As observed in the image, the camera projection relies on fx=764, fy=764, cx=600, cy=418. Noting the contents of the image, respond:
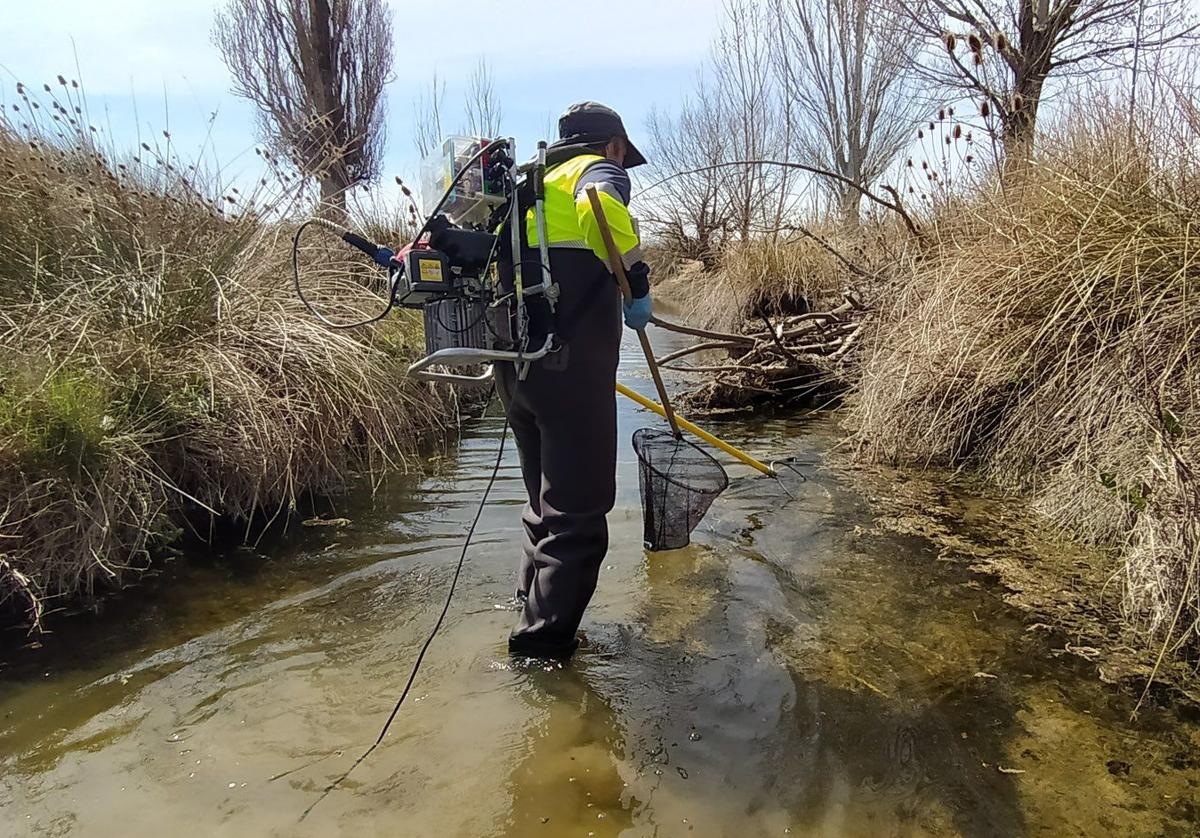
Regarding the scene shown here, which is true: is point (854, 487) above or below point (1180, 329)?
below

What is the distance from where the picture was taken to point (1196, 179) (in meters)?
3.56

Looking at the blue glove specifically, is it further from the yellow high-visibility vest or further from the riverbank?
the riverbank

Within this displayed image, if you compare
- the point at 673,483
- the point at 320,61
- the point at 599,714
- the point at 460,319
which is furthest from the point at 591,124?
the point at 320,61

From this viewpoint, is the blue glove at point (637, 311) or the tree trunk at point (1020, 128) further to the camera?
the tree trunk at point (1020, 128)

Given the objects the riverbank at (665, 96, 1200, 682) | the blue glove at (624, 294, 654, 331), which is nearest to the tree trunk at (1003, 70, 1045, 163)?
the riverbank at (665, 96, 1200, 682)

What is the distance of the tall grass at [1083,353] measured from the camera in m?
2.80

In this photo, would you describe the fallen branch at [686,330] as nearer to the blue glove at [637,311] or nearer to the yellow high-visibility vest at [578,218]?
the blue glove at [637,311]

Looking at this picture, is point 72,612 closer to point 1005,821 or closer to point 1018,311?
point 1005,821

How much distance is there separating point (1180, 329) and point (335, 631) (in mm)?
3800

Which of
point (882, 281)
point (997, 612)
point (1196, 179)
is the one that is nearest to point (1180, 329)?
point (1196, 179)

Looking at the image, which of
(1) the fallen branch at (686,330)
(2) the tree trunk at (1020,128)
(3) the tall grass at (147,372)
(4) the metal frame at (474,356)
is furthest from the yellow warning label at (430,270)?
(2) the tree trunk at (1020,128)

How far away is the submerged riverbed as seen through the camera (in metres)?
2.07

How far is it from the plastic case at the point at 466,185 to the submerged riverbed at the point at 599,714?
1.65 meters

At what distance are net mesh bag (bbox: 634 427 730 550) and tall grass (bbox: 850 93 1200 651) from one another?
1666 mm
